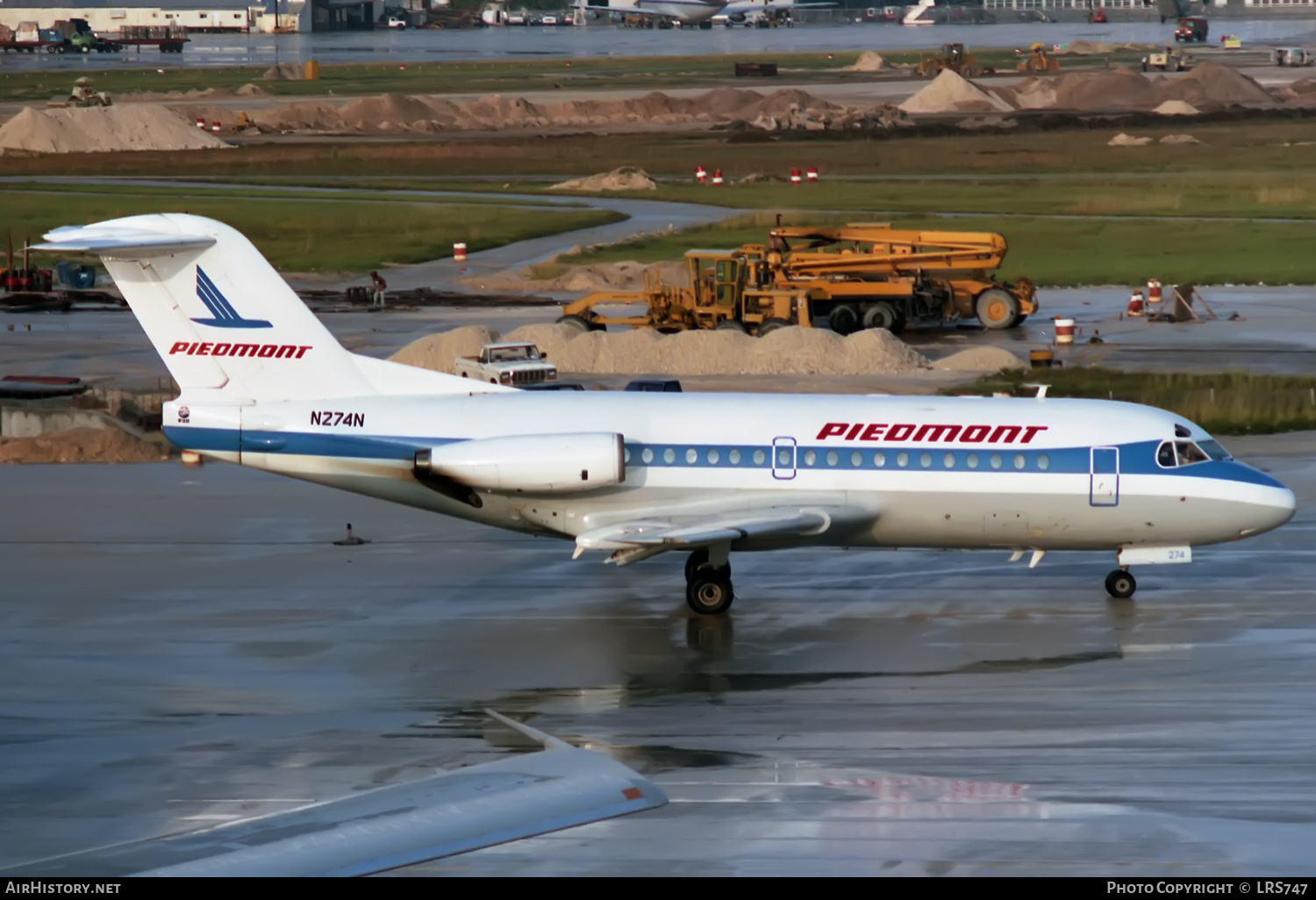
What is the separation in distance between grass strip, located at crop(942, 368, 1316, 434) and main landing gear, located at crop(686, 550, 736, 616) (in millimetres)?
15835

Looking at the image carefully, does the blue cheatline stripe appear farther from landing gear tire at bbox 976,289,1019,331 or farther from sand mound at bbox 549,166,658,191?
sand mound at bbox 549,166,658,191

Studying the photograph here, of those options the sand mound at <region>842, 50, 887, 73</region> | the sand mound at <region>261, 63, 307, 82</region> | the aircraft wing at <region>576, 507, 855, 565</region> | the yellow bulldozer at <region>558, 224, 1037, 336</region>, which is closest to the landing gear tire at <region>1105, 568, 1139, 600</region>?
the aircraft wing at <region>576, 507, 855, 565</region>

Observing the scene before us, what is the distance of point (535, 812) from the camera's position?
34.8 ft

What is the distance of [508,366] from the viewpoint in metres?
41.5

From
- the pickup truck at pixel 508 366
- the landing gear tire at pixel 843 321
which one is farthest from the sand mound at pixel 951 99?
the pickup truck at pixel 508 366

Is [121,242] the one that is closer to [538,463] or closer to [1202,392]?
[538,463]

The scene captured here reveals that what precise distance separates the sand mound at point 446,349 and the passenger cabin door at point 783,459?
66.8ft

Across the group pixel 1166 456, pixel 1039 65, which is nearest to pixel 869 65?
pixel 1039 65

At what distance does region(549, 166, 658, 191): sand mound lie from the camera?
300ft

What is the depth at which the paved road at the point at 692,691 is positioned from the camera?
1678 centimetres

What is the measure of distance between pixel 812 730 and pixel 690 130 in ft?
354

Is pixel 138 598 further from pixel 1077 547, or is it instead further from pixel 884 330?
pixel 884 330

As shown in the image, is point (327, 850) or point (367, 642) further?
point (367, 642)
